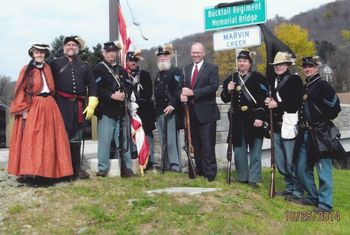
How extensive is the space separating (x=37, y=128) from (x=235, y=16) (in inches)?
134

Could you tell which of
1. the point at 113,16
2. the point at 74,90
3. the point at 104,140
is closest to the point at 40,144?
the point at 74,90

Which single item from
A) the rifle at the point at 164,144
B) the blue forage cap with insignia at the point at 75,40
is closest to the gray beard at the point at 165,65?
the rifle at the point at 164,144

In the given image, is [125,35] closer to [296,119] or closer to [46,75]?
[46,75]

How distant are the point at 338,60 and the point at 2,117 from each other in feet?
205

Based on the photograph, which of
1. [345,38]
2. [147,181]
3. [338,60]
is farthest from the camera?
[345,38]

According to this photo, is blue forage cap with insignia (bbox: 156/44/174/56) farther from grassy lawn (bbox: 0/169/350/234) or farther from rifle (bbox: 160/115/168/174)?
grassy lawn (bbox: 0/169/350/234)

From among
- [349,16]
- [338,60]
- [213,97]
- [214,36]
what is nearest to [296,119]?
[213,97]

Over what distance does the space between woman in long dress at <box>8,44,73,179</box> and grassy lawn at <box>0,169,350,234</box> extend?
1.08ft

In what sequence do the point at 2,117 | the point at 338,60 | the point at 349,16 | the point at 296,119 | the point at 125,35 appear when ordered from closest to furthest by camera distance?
1. the point at 296,119
2. the point at 125,35
3. the point at 2,117
4. the point at 338,60
5. the point at 349,16

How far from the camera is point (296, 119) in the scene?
634 centimetres

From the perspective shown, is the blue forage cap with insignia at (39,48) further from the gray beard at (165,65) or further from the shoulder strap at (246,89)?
the shoulder strap at (246,89)

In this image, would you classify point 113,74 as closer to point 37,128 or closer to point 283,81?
point 37,128

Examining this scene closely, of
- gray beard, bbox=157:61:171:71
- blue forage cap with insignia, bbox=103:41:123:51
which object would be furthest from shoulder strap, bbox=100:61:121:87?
gray beard, bbox=157:61:171:71

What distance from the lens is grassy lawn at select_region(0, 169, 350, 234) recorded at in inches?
191
